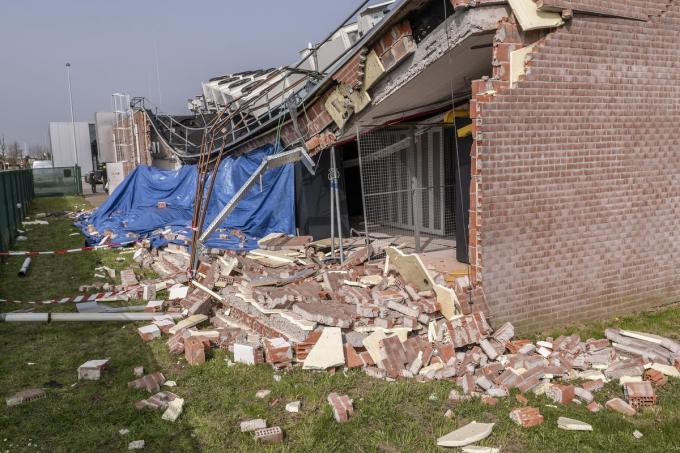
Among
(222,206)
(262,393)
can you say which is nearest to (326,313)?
(262,393)

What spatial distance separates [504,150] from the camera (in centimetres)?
573

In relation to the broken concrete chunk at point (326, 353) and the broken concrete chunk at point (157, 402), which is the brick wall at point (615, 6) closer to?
the broken concrete chunk at point (326, 353)

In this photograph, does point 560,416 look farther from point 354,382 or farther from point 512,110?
point 512,110

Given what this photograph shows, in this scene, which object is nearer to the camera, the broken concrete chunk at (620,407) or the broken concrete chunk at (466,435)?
the broken concrete chunk at (466,435)

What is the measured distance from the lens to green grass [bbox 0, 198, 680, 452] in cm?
398

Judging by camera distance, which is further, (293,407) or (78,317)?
(78,317)

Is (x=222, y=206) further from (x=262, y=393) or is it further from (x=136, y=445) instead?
(x=136, y=445)

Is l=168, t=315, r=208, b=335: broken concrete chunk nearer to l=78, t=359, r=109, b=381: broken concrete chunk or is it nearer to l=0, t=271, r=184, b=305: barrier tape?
l=78, t=359, r=109, b=381: broken concrete chunk

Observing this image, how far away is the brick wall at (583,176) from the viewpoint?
577cm

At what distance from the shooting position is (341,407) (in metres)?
4.35

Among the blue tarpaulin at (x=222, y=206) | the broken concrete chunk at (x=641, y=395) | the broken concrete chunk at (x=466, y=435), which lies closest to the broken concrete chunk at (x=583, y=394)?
the broken concrete chunk at (x=641, y=395)

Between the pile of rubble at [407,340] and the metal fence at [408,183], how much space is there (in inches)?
104

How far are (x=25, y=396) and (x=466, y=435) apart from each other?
399 cm

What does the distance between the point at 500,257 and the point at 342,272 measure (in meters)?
2.42
